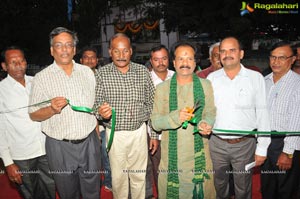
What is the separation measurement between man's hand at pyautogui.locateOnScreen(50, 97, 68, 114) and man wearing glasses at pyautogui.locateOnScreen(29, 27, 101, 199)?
0.05 metres

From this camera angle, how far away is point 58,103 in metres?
2.48

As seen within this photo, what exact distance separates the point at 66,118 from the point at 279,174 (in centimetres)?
268

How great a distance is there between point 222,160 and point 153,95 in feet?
3.68

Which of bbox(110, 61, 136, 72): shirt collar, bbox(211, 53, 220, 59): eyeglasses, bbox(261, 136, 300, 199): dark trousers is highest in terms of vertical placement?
bbox(211, 53, 220, 59): eyeglasses

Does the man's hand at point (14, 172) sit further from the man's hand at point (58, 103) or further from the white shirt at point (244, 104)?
the white shirt at point (244, 104)

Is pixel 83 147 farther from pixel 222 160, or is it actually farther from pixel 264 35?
pixel 264 35

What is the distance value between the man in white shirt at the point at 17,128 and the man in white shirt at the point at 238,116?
7.08 feet

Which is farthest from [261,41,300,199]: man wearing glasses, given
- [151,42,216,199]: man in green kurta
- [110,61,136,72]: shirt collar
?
[110,61,136,72]: shirt collar

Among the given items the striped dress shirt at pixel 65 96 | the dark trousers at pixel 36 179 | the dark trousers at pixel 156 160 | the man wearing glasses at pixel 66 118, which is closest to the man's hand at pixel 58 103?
the man wearing glasses at pixel 66 118

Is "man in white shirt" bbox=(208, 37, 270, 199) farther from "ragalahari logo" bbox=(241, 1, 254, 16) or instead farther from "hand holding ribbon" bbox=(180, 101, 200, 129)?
"ragalahari logo" bbox=(241, 1, 254, 16)

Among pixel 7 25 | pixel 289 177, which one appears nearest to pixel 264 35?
pixel 289 177

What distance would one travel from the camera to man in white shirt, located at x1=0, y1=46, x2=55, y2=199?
2.87 meters

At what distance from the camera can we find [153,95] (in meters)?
3.06

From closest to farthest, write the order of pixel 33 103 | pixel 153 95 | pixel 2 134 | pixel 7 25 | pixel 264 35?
1. pixel 33 103
2. pixel 2 134
3. pixel 153 95
4. pixel 264 35
5. pixel 7 25
